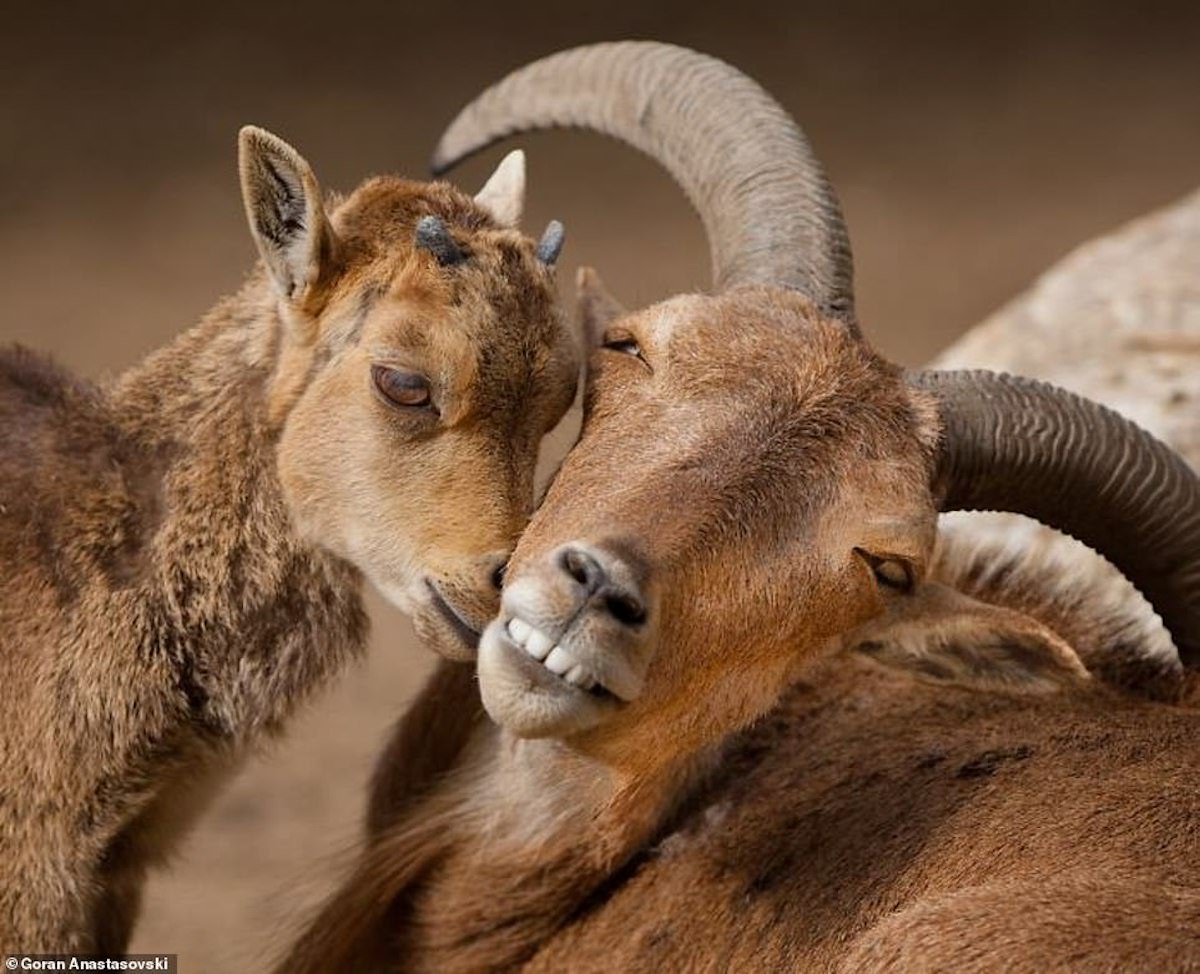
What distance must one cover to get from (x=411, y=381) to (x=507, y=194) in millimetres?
959

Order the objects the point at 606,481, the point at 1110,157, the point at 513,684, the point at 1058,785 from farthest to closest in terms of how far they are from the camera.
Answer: the point at 1110,157
the point at 1058,785
the point at 606,481
the point at 513,684

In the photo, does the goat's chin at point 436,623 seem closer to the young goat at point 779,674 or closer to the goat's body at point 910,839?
the young goat at point 779,674

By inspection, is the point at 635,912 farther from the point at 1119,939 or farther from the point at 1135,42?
the point at 1135,42

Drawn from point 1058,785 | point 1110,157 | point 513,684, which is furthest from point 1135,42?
point 513,684

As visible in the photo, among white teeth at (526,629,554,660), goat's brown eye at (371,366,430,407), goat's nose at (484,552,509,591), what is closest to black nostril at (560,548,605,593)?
white teeth at (526,629,554,660)

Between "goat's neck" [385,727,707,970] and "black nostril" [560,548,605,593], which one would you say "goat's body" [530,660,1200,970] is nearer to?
"goat's neck" [385,727,707,970]

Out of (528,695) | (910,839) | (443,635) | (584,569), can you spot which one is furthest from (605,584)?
(910,839)

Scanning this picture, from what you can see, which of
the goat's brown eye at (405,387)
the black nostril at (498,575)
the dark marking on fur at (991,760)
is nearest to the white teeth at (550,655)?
the black nostril at (498,575)

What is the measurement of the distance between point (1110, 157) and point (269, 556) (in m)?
11.7

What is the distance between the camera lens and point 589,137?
15.1m

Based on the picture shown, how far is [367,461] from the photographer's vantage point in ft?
16.3

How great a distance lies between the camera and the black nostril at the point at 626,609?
4.33 metres

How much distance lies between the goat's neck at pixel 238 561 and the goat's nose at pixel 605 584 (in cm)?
111

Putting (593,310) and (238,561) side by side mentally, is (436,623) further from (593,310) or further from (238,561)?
(593,310)
